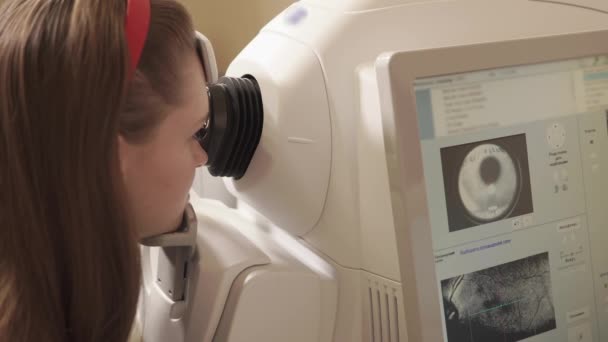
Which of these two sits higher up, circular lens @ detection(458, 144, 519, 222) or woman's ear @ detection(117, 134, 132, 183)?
woman's ear @ detection(117, 134, 132, 183)

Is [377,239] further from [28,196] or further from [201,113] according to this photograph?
[28,196]

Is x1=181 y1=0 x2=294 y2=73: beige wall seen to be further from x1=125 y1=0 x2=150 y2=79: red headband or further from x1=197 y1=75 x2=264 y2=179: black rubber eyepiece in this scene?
x1=125 y1=0 x2=150 y2=79: red headband

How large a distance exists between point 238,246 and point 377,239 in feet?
0.56

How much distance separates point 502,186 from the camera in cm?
58

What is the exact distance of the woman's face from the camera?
0.61 m

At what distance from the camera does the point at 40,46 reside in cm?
51

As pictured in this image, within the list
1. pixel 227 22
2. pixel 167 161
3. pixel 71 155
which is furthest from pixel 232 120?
pixel 227 22

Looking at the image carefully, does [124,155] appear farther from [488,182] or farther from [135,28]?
[488,182]

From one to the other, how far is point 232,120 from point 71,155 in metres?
0.22

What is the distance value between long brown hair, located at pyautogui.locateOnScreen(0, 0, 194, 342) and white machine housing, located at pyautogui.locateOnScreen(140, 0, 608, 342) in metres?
0.12

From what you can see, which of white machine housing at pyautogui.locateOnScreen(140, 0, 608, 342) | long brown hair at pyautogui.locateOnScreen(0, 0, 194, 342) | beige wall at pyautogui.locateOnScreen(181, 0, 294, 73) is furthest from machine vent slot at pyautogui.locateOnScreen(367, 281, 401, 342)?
beige wall at pyautogui.locateOnScreen(181, 0, 294, 73)

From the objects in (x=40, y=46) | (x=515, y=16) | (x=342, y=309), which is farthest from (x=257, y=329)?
(x=515, y=16)

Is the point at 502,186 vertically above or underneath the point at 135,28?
underneath

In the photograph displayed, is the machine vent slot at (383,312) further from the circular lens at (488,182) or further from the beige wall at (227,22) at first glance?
the beige wall at (227,22)
